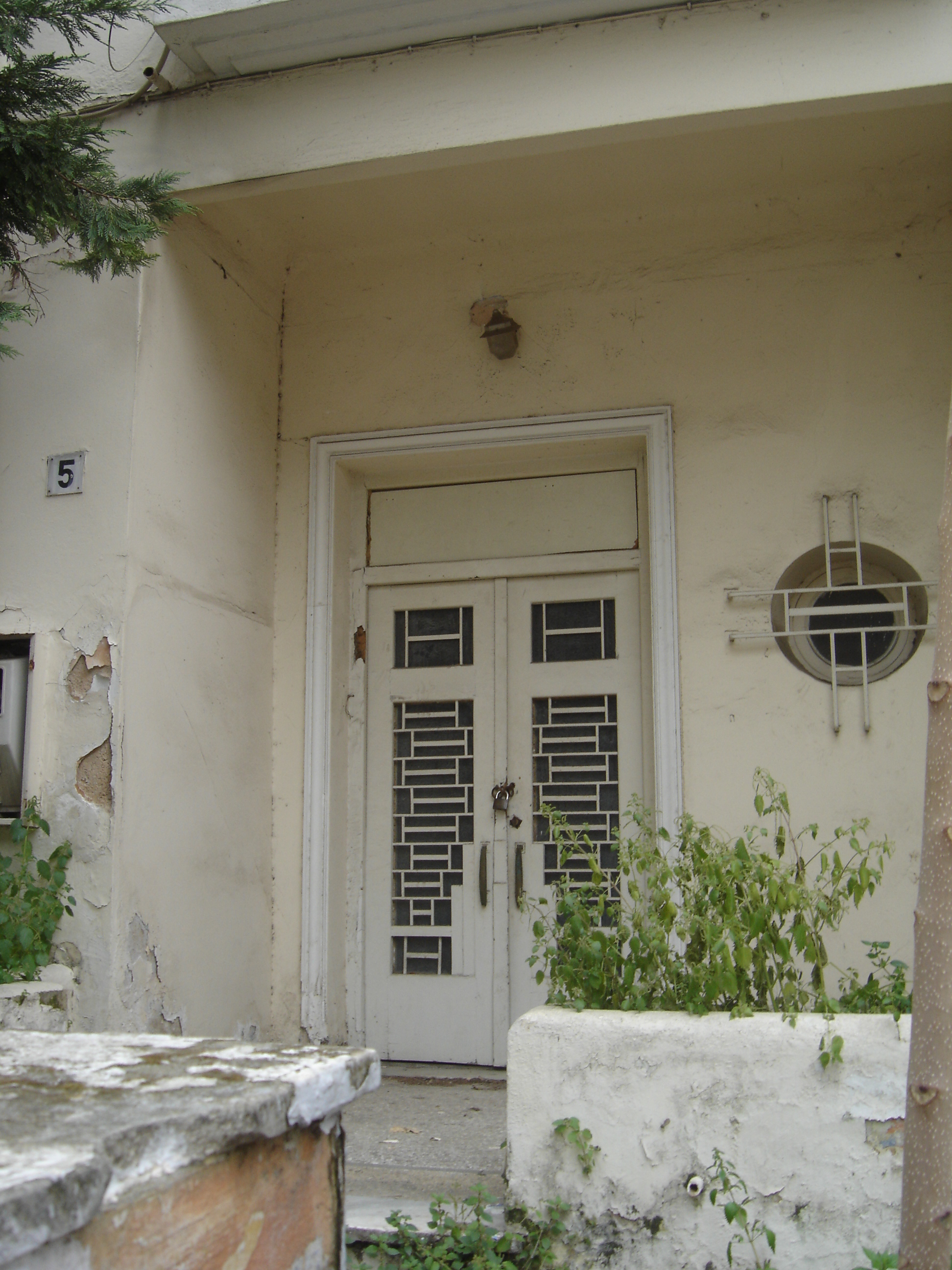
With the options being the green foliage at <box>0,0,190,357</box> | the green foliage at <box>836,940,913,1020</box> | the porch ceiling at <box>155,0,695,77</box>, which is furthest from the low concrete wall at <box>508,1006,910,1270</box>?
the porch ceiling at <box>155,0,695,77</box>

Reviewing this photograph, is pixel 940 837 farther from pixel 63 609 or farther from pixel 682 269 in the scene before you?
pixel 682 269

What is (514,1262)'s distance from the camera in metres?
2.61

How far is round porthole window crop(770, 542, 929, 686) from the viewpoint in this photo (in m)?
4.20

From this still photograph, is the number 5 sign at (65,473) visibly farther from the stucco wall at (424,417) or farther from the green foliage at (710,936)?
the green foliage at (710,936)

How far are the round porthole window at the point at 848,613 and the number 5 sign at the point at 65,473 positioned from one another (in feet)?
Answer: 9.02

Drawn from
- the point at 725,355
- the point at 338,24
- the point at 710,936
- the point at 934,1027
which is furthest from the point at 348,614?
the point at 934,1027

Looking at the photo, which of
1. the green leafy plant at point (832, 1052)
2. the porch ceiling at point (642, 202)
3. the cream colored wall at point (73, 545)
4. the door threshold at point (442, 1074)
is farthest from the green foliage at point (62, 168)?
the door threshold at point (442, 1074)

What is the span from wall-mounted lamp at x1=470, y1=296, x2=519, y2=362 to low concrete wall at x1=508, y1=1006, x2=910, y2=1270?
3013mm

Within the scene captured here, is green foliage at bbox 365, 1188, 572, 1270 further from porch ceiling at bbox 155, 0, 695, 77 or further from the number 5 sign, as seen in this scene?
porch ceiling at bbox 155, 0, 695, 77

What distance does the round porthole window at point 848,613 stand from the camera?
4.20m

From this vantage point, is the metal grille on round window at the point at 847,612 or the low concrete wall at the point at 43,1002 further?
the metal grille on round window at the point at 847,612

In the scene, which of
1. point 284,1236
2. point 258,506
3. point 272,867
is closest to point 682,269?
point 258,506

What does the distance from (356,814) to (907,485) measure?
9.01 ft

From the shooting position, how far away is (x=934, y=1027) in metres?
1.46
